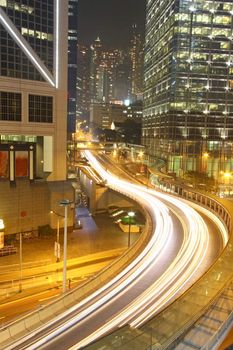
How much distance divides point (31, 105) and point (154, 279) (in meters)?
33.3

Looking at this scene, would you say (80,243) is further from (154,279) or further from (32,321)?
(32,321)

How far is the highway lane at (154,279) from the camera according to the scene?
17969 millimetres

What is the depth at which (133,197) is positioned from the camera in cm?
5256

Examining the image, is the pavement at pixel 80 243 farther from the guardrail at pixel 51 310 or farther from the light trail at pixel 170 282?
the guardrail at pixel 51 310

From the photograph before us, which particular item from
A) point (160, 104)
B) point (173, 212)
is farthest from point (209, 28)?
→ point (173, 212)

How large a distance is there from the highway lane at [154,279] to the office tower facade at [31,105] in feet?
63.2

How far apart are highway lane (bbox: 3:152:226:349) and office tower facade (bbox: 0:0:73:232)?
19.3 meters

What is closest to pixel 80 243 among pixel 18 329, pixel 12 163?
pixel 12 163

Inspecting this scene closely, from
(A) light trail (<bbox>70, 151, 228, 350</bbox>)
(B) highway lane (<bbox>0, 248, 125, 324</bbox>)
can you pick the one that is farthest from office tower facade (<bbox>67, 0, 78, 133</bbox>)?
(A) light trail (<bbox>70, 151, 228, 350</bbox>)

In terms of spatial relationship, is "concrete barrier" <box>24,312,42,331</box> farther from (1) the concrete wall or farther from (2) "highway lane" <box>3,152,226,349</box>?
(1) the concrete wall

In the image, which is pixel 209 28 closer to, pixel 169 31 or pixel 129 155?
pixel 169 31

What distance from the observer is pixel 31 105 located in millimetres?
49500

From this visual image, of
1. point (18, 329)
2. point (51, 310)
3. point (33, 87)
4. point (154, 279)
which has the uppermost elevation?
point (33, 87)

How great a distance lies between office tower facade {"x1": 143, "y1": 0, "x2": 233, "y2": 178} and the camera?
97.4 m
